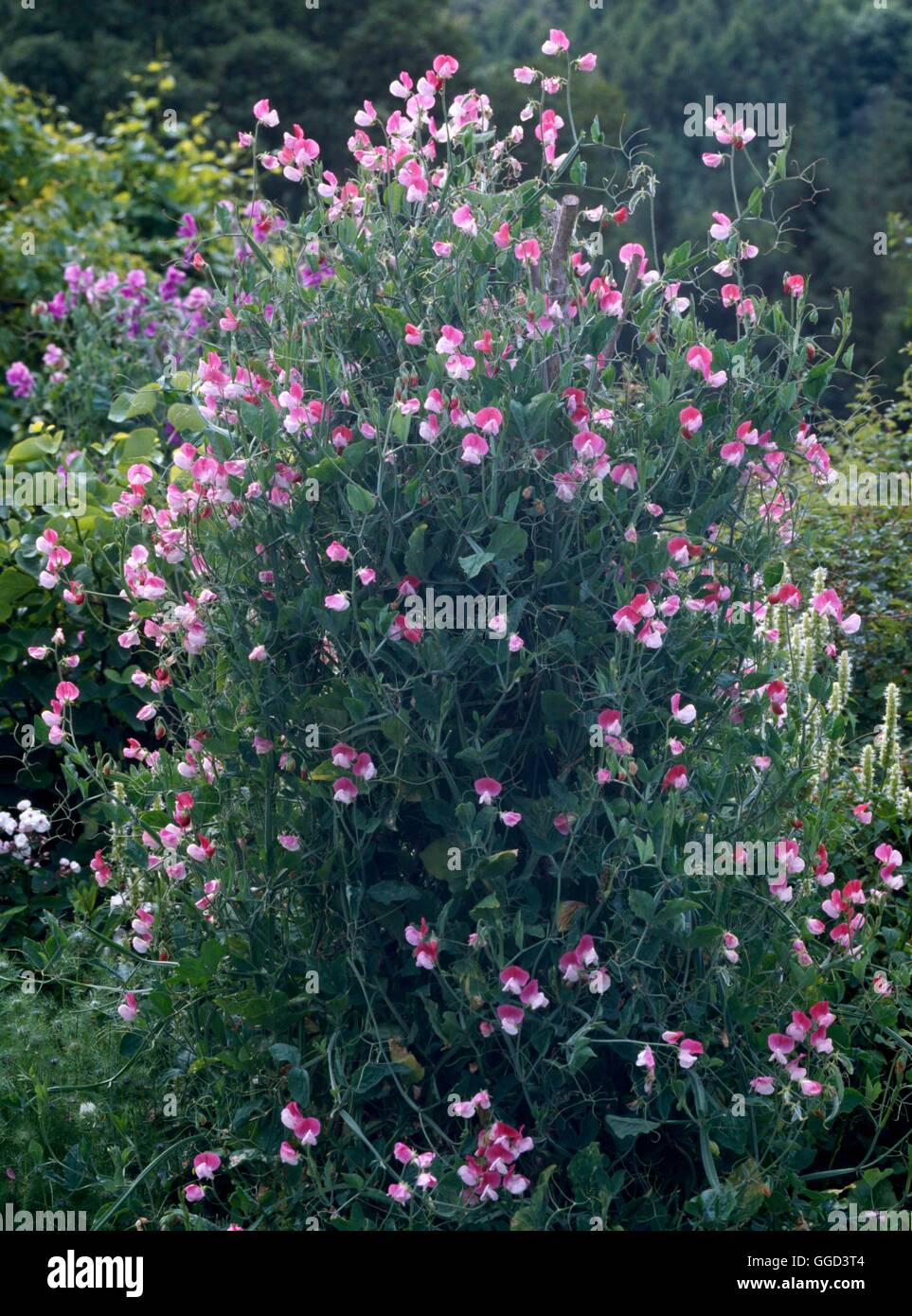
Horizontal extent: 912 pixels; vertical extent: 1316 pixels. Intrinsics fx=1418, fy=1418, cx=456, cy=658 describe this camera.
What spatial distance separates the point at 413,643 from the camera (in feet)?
7.98

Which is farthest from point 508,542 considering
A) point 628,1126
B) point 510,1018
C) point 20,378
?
point 20,378

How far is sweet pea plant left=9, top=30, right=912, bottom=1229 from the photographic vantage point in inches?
95.9

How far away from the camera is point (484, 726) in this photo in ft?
8.09

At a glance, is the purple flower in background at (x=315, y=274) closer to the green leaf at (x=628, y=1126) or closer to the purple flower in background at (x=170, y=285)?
the green leaf at (x=628, y=1126)

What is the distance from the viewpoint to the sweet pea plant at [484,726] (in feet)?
7.99

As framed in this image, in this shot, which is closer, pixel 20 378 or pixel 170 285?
pixel 20 378

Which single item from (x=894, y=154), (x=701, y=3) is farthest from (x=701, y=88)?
(x=894, y=154)

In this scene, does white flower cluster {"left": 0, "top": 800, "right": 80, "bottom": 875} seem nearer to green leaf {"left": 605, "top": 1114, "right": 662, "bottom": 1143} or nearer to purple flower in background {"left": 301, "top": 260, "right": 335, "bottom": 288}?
purple flower in background {"left": 301, "top": 260, "right": 335, "bottom": 288}

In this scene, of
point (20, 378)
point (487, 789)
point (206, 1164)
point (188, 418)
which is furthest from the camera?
point (20, 378)

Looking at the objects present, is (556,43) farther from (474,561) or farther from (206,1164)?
(206,1164)

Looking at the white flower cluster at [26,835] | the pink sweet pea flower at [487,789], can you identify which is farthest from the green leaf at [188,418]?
the white flower cluster at [26,835]

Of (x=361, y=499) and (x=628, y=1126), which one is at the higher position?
(x=361, y=499)

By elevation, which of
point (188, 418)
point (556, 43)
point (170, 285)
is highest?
point (170, 285)

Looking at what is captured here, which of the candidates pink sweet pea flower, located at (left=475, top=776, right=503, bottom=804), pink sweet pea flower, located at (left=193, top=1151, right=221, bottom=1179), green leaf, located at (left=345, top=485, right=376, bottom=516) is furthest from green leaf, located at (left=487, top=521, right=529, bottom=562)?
pink sweet pea flower, located at (left=193, top=1151, right=221, bottom=1179)
